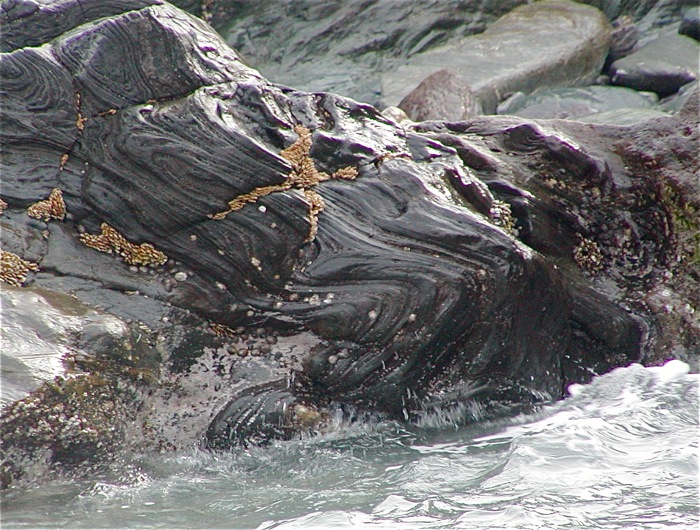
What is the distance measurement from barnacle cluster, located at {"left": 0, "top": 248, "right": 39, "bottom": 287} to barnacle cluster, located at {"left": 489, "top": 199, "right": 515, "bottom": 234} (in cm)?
259

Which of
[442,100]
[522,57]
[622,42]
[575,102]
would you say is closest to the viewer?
[442,100]

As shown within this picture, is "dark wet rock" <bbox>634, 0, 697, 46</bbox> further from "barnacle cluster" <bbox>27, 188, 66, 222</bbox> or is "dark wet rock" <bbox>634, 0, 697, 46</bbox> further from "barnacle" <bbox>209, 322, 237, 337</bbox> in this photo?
"barnacle cluster" <bbox>27, 188, 66, 222</bbox>

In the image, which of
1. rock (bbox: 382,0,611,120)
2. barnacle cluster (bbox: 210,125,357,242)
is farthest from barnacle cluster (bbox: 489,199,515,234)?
rock (bbox: 382,0,611,120)

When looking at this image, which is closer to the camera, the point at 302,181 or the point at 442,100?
the point at 302,181

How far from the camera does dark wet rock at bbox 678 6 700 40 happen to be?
11.4 m

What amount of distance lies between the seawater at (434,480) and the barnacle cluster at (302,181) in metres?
→ 1.22

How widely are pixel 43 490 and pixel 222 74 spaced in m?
2.41

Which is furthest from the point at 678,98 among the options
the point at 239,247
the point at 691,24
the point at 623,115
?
the point at 239,247

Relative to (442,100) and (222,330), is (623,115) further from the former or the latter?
(222,330)


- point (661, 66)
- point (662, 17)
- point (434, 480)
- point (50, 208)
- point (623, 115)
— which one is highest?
point (662, 17)

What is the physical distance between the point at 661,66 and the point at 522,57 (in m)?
1.80

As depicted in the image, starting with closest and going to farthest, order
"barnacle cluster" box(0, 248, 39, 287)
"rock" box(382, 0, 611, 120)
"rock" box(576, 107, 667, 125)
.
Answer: "barnacle cluster" box(0, 248, 39, 287) < "rock" box(576, 107, 667, 125) < "rock" box(382, 0, 611, 120)

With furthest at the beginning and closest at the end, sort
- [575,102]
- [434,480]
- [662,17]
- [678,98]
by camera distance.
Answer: [662,17] < [575,102] < [678,98] < [434,480]

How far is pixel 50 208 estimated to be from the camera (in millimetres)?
4410
